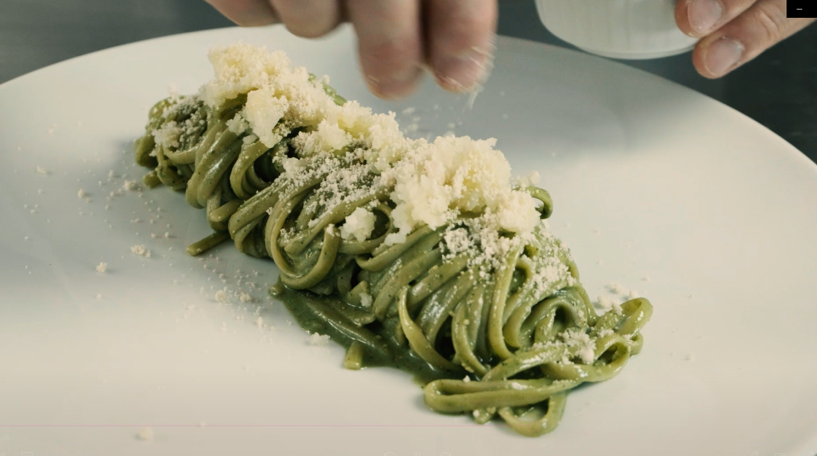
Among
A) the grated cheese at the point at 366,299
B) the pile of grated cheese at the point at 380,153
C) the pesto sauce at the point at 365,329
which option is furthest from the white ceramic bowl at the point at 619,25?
the pesto sauce at the point at 365,329

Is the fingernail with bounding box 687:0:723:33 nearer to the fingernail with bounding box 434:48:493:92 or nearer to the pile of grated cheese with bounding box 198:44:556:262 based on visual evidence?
the pile of grated cheese with bounding box 198:44:556:262

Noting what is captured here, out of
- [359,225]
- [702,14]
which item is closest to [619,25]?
[702,14]

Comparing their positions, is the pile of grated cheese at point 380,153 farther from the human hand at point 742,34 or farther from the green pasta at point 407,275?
the human hand at point 742,34

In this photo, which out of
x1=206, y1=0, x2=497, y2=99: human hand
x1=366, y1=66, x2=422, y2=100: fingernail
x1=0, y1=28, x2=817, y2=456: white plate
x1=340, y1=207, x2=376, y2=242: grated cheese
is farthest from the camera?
x1=340, y1=207, x2=376, y2=242: grated cheese

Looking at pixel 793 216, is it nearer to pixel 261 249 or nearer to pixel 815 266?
pixel 815 266

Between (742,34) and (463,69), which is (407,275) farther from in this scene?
(742,34)

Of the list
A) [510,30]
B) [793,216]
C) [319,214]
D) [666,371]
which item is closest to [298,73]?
[319,214]

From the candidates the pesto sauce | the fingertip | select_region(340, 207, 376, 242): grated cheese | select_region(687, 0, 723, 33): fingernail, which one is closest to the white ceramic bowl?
select_region(687, 0, 723, 33): fingernail
